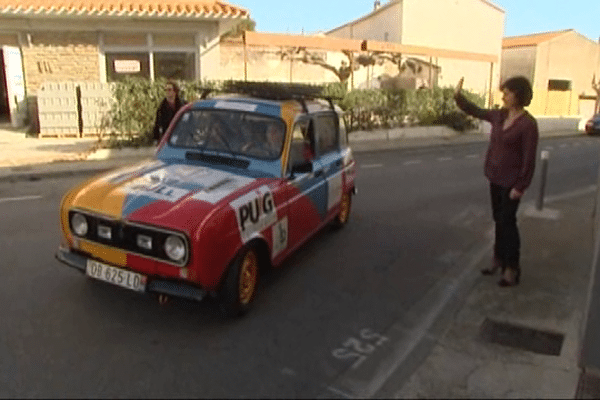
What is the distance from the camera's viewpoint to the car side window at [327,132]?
19.3 feet

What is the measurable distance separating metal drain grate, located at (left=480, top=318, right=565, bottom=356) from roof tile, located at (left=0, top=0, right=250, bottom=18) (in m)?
12.9

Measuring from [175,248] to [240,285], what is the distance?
0.68 m

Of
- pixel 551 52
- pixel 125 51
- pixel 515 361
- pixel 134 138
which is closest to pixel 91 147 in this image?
pixel 134 138

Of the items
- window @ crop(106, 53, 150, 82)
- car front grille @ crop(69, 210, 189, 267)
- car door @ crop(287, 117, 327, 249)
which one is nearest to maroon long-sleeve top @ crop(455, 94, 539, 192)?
car door @ crop(287, 117, 327, 249)

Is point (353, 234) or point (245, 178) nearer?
point (245, 178)

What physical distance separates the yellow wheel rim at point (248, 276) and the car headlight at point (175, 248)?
59 cm

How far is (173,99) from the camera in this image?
796cm

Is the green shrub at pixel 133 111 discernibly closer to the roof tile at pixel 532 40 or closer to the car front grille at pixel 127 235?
the car front grille at pixel 127 235

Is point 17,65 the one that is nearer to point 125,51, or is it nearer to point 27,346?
point 125,51

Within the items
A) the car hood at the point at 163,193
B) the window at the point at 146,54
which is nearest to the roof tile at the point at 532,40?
the window at the point at 146,54

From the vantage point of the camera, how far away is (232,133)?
5133 mm

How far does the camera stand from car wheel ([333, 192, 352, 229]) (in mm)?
6746

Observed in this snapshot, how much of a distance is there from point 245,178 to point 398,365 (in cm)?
200

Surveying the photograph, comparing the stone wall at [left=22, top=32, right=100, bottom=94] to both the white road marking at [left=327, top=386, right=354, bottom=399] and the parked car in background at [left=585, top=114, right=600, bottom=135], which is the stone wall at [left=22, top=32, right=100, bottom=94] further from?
the parked car in background at [left=585, top=114, right=600, bottom=135]
